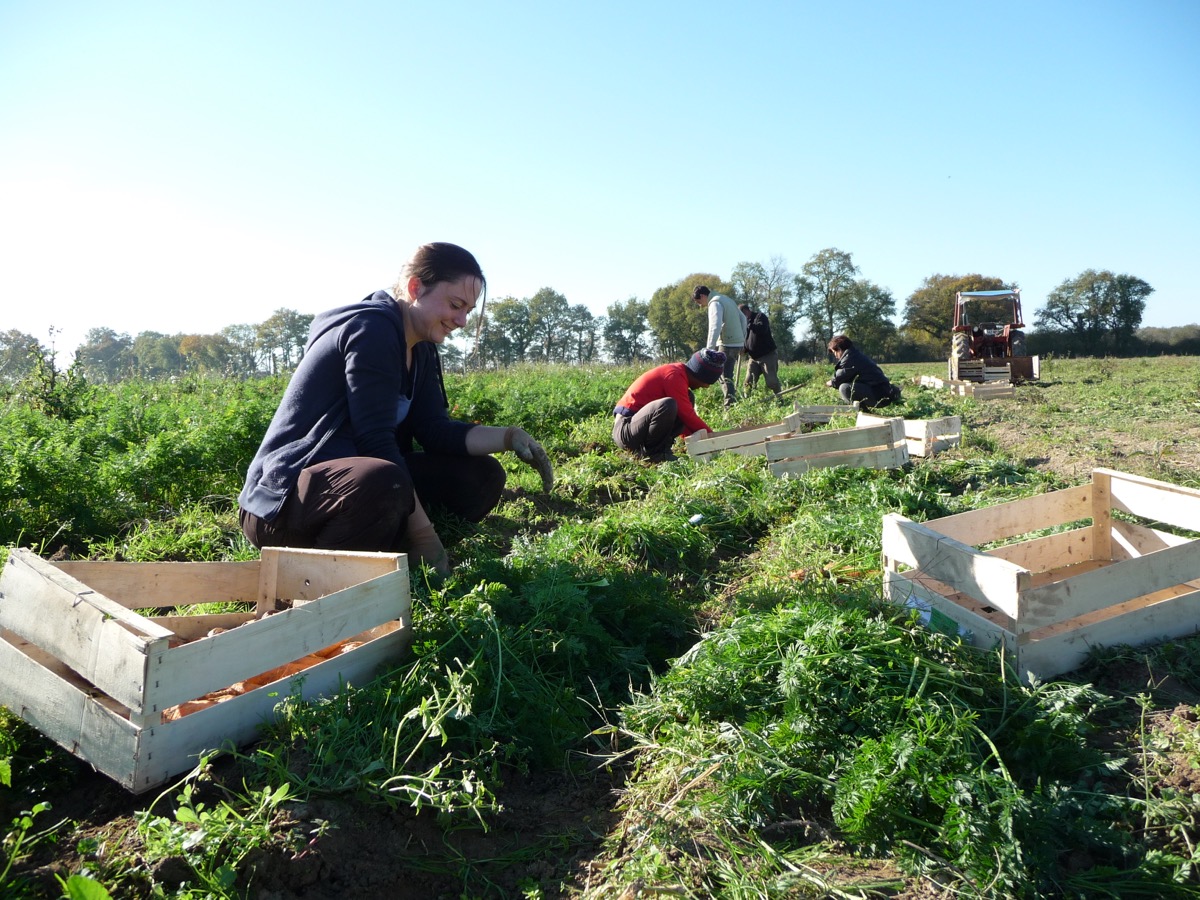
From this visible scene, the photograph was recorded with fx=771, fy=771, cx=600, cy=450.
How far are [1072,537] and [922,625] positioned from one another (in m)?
1.55

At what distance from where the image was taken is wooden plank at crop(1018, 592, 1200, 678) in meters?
2.75

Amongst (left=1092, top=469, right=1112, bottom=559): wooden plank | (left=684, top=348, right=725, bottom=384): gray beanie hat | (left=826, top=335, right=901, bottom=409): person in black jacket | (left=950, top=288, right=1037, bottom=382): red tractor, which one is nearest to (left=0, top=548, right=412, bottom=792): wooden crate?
(left=1092, top=469, right=1112, bottom=559): wooden plank

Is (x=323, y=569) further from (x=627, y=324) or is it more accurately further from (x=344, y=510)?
(x=627, y=324)

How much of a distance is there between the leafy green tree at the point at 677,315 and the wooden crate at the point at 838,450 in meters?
63.8

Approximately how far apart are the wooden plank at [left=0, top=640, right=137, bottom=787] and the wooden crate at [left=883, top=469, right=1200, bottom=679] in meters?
2.75

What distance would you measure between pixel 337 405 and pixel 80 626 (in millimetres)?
1384

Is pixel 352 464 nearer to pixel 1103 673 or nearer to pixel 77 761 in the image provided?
pixel 77 761

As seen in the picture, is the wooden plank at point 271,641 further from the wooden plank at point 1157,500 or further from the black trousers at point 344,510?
the wooden plank at point 1157,500

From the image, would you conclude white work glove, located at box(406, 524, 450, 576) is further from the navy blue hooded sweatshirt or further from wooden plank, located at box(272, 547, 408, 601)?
wooden plank, located at box(272, 547, 408, 601)

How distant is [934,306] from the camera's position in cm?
6769

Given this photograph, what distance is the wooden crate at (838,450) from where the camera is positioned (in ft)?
20.1

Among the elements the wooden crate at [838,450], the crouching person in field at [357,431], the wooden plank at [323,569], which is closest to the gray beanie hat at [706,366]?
the wooden crate at [838,450]

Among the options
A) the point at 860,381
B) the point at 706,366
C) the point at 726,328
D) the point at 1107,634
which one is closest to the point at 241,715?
the point at 1107,634

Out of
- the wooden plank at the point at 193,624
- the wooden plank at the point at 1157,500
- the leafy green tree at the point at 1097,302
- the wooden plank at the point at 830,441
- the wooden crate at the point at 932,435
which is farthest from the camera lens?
the leafy green tree at the point at 1097,302
